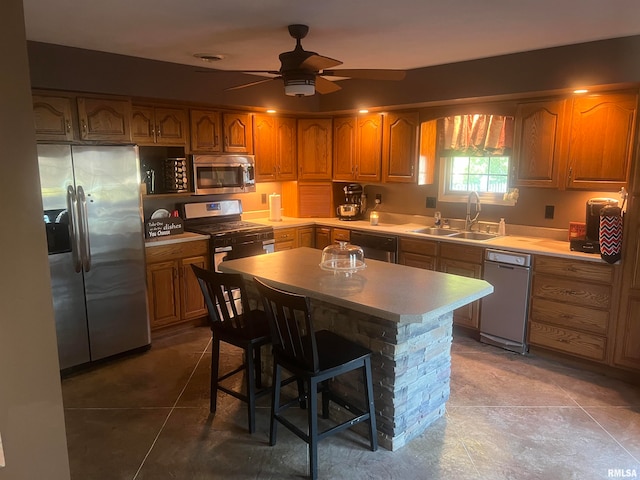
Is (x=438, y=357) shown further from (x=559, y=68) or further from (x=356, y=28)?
(x=559, y=68)

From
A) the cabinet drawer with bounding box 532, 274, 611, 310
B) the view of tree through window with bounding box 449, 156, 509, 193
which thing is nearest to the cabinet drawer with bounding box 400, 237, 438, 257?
the view of tree through window with bounding box 449, 156, 509, 193

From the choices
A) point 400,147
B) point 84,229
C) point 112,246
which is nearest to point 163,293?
point 112,246

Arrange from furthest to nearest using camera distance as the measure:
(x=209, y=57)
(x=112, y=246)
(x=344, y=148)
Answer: (x=344, y=148) < (x=209, y=57) < (x=112, y=246)

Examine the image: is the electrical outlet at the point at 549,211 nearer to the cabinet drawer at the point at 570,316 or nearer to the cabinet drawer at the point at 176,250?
the cabinet drawer at the point at 570,316

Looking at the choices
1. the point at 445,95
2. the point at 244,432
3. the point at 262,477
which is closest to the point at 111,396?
the point at 244,432

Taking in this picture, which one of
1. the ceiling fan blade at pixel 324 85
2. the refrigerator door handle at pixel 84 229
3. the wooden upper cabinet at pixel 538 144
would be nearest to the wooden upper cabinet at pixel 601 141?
the wooden upper cabinet at pixel 538 144

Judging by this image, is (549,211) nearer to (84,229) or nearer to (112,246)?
(112,246)

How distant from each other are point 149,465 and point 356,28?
9.51ft

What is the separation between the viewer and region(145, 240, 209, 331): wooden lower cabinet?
13.5ft

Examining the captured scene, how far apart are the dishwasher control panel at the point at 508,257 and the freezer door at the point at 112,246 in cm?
296

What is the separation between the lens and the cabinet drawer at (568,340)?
11.6 ft

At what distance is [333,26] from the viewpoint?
117 inches

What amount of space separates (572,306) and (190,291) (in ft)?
10.9
